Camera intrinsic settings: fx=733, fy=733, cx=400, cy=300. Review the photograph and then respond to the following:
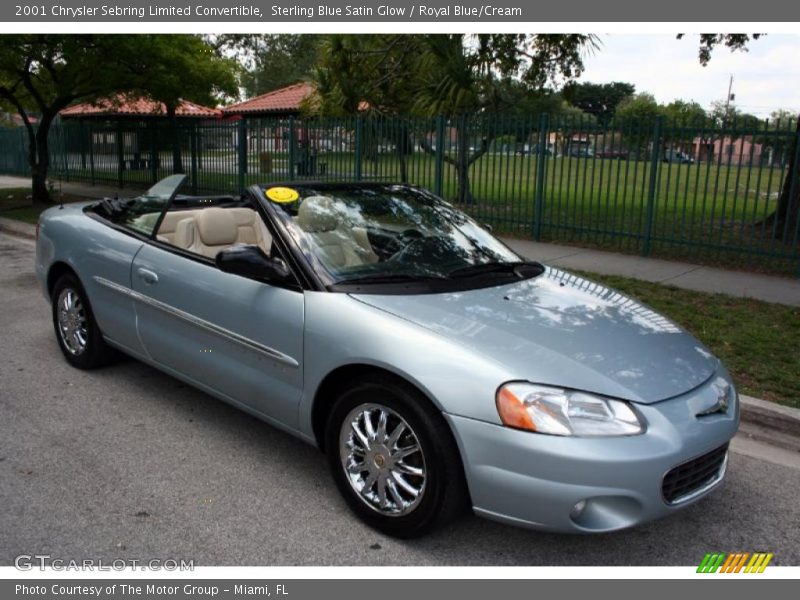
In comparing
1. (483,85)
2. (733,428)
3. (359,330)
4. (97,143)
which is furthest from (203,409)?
(97,143)

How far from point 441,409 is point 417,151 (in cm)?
1105

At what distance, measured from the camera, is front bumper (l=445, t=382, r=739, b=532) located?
2.73m

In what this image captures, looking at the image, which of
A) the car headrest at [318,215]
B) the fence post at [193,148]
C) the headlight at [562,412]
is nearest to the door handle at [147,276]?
the car headrest at [318,215]

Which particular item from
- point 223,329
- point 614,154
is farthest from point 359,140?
point 223,329

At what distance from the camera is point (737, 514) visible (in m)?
3.53

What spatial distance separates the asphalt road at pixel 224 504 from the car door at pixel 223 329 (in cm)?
36

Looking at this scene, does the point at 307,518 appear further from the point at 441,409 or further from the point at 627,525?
the point at 627,525

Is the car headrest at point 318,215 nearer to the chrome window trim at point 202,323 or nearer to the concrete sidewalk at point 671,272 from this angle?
the chrome window trim at point 202,323

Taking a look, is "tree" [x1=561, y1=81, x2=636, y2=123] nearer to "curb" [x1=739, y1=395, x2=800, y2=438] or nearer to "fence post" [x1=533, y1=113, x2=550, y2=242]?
"fence post" [x1=533, y1=113, x2=550, y2=242]

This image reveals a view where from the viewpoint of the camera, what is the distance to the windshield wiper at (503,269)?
3.93 metres

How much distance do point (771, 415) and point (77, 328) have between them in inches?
186

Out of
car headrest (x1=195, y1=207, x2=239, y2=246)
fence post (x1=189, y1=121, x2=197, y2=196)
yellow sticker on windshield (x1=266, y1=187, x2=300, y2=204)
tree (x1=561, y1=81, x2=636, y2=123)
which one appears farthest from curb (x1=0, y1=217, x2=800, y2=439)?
tree (x1=561, y1=81, x2=636, y2=123)

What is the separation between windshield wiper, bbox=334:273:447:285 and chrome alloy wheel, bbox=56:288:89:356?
8.28 feet

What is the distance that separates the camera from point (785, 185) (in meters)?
11.2
